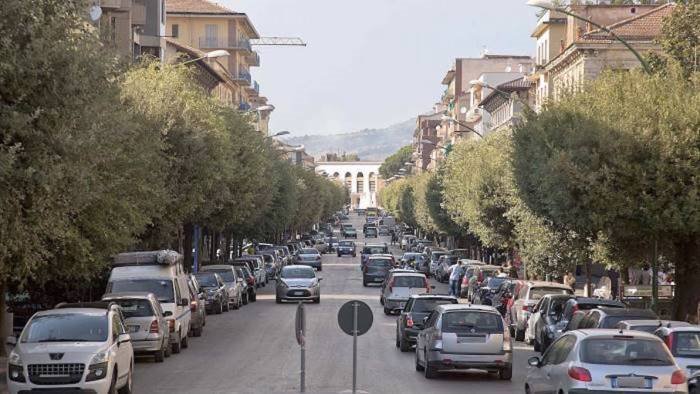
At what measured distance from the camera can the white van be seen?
112 feet

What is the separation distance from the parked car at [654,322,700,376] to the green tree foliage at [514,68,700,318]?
12.2m

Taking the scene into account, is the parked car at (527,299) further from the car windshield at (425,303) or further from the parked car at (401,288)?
the parked car at (401,288)

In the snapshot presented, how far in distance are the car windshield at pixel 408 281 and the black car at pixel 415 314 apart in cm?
1329

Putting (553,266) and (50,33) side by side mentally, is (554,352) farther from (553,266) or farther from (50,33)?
(553,266)

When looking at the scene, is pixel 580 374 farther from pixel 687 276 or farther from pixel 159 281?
pixel 687 276

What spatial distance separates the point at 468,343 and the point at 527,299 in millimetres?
12508

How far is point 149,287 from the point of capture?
34.8 meters

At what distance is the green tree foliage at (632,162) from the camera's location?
1313 inches

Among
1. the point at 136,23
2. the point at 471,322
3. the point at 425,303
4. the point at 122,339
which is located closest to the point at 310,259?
the point at 136,23

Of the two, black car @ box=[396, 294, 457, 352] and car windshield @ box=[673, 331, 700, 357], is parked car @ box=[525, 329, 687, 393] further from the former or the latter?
black car @ box=[396, 294, 457, 352]

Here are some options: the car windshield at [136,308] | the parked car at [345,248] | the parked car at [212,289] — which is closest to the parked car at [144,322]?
the car windshield at [136,308]

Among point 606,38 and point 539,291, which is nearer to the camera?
point 539,291

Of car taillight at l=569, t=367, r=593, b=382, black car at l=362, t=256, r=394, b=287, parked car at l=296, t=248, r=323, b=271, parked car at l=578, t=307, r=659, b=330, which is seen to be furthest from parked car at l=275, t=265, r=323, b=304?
car taillight at l=569, t=367, r=593, b=382

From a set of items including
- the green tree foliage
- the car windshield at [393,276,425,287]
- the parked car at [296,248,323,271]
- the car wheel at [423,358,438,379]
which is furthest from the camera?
the parked car at [296,248,323,271]
